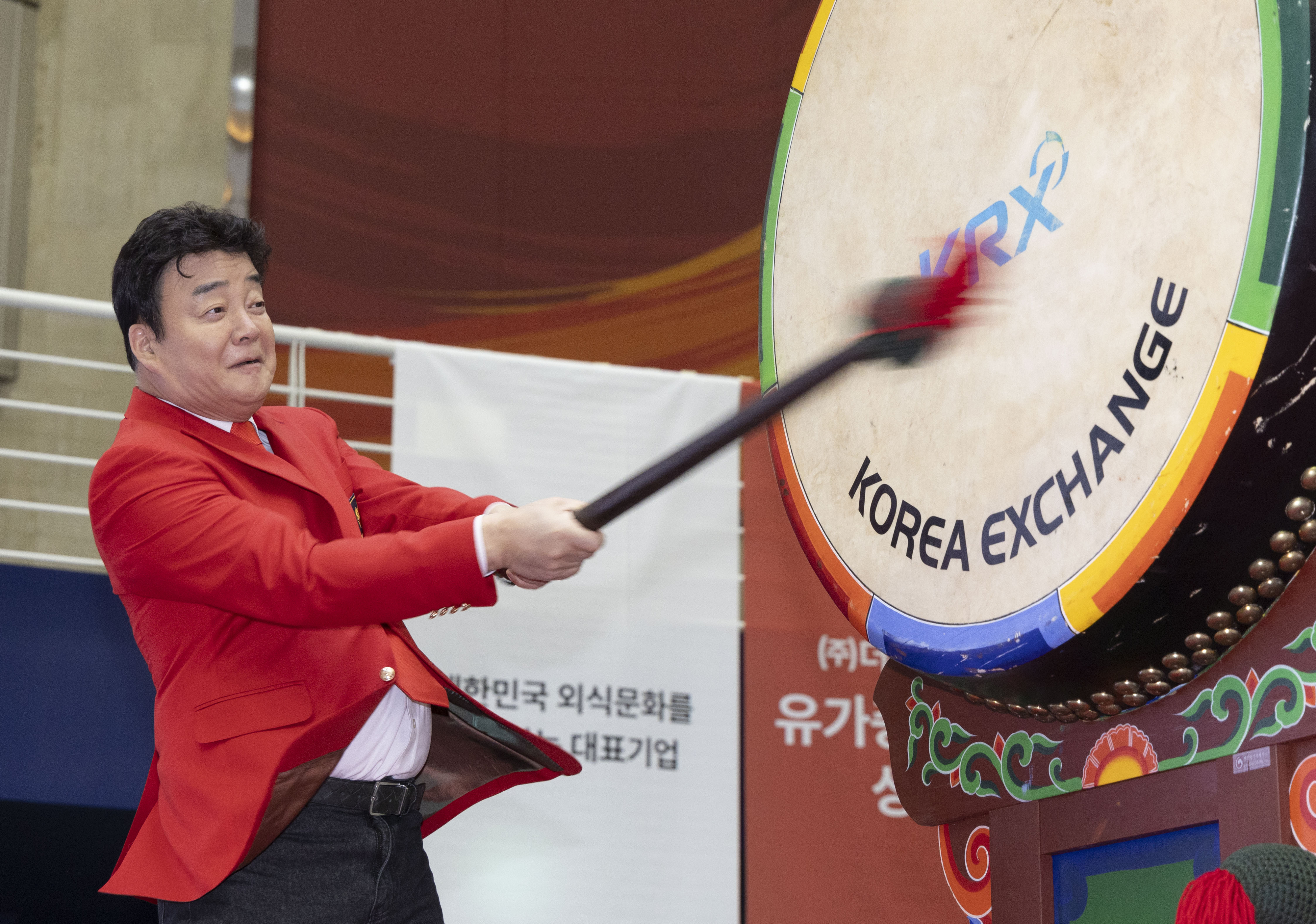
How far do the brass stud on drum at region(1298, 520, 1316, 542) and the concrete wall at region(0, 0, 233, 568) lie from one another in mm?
3978

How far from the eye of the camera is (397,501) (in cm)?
150

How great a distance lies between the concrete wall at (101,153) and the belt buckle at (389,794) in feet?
11.0

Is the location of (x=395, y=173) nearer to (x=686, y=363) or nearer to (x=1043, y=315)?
(x=686, y=363)

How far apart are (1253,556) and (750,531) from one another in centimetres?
190

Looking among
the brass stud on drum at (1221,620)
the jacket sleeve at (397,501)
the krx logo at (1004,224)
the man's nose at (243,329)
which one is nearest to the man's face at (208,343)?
the man's nose at (243,329)

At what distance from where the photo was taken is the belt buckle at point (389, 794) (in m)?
1.29

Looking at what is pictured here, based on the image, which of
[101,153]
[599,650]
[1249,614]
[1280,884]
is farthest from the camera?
[101,153]

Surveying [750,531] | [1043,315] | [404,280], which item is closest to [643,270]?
[404,280]

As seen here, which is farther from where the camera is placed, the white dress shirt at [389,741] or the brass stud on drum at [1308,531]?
the white dress shirt at [389,741]

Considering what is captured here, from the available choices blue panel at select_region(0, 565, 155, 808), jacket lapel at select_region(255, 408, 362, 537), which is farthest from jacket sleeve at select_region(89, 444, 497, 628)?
blue panel at select_region(0, 565, 155, 808)

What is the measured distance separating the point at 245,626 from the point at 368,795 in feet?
0.64

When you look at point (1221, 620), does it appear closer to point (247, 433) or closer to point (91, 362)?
point (247, 433)

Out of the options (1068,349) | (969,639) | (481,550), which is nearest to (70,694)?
(481,550)

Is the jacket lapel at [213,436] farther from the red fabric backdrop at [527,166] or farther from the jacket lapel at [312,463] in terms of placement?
the red fabric backdrop at [527,166]
